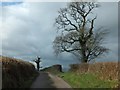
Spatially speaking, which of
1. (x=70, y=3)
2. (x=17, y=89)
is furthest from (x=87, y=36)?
(x=17, y=89)

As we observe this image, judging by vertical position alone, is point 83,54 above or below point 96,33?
below

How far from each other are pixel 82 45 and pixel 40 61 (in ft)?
103

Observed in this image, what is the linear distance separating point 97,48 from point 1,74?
136ft

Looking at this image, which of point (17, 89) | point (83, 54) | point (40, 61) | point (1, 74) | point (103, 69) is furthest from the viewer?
point (40, 61)

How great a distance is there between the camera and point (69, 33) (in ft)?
192

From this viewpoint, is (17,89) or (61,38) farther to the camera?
(61,38)

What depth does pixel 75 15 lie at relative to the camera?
59000 mm

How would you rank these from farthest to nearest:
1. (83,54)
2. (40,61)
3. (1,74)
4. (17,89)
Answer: (40,61), (83,54), (17,89), (1,74)

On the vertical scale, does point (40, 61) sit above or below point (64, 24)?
below

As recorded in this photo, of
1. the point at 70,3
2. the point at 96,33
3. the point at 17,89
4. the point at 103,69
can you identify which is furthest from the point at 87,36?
the point at 17,89

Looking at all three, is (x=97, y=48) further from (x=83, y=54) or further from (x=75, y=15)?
(x=75, y=15)

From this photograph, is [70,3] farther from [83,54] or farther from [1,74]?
[1,74]

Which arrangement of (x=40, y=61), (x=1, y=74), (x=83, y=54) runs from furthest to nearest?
(x=40, y=61) → (x=83, y=54) → (x=1, y=74)

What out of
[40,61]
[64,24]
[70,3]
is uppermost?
[70,3]
